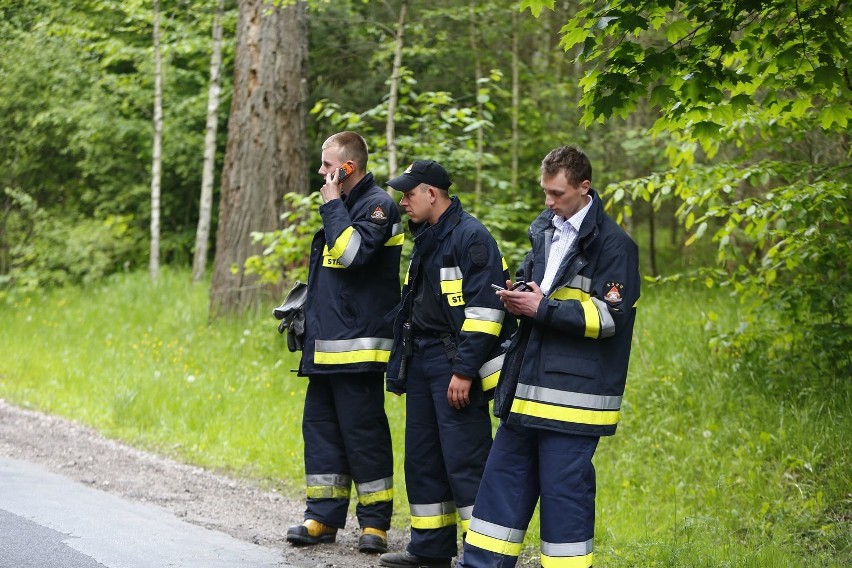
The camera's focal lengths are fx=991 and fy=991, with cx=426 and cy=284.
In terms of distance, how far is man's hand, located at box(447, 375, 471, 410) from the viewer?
5094 mm

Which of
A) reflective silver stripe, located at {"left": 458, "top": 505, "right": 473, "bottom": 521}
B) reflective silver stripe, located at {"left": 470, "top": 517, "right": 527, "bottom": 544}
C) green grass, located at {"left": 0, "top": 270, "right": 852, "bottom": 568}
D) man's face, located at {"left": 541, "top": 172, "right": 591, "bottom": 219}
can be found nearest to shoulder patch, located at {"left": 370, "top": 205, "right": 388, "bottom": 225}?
man's face, located at {"left": 541, "top": 172, "right": 591, "bottom": 219}

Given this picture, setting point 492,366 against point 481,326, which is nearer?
point 481,326

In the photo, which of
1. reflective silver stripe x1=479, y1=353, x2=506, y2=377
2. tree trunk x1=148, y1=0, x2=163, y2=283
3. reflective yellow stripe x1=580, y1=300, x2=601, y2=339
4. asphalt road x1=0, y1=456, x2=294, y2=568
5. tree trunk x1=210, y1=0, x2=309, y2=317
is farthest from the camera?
tree trunk x1=148, y1=0, x2=163, y2=283

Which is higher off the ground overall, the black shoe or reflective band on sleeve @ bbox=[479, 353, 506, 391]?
reflective band on sleeve @ bbox=[479, 353, 506, 391]

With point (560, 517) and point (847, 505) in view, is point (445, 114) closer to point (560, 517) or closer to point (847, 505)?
point (847, 505)

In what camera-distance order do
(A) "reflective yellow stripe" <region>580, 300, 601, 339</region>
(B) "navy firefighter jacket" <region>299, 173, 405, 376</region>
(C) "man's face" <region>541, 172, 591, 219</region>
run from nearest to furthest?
1. (A) "reflective yellow stripe" <region>580, 300, 601, 339</region>
2. (C) "man's face" <region>541, 172, 591, 219</region>
3. (B) "navy firefighter jacket" <region>299, 173, 405, 376</region>

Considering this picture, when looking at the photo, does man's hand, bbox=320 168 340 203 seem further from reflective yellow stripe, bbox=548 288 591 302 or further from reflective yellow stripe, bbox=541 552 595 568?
reflective yellow stripe, bbox=541 552 595 568

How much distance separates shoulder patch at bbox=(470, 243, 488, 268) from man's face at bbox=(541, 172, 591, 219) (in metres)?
0.74

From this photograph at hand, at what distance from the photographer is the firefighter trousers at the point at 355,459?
5.84 meters

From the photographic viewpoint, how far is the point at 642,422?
8.19m

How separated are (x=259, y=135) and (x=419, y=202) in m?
6.87

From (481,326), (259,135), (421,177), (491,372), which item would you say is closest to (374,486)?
(491,372)

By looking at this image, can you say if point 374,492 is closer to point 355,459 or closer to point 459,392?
point 355,459

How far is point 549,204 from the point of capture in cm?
449
